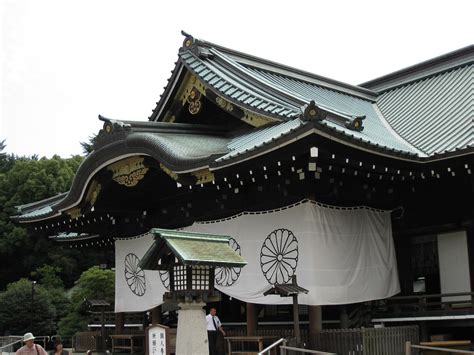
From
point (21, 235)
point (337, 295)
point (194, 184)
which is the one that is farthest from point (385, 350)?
point (21, 235)

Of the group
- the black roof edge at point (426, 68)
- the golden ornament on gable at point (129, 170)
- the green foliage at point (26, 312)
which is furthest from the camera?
the green foliage at point (26, 312)

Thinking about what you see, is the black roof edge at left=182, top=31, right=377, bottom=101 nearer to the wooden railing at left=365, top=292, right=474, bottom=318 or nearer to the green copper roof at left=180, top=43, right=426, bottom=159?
the green copper roof at left=180, top=43, right=426, bottom=159

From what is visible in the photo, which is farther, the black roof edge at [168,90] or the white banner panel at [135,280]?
the black roof edge at [168,90]

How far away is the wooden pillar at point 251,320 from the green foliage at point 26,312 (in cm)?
2051

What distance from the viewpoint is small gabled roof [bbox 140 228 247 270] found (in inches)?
350

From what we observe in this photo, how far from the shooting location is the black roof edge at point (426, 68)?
1912cm

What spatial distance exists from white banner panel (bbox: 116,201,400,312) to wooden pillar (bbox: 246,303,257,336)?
312 mm

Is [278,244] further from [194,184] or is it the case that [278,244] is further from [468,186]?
[468,186]

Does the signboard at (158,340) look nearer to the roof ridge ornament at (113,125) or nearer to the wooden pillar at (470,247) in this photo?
the roof ridge ornament at (113,125)

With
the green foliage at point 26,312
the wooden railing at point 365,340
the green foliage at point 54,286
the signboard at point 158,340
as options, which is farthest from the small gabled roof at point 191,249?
the green foliage at point 54,286

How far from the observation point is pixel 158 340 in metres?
9.87

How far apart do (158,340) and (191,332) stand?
4.22 ft

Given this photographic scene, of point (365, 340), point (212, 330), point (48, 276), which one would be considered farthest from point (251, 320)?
point (48, 276)

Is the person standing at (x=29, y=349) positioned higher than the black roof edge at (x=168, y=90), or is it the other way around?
the black roof edge at (x=168, y=90)
